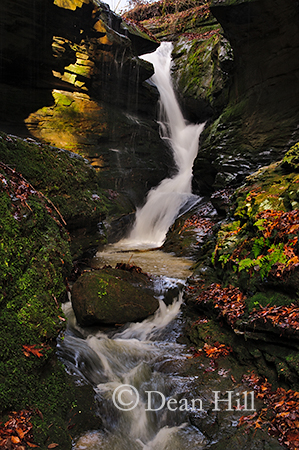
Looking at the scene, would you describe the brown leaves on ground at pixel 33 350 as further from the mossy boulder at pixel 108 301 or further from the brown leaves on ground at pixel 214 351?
the brown leaves on ground at pixel 214 351

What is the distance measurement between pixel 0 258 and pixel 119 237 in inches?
436

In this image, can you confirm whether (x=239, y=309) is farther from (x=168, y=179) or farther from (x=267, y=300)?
(x=168, y=179)

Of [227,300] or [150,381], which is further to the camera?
[227,300]

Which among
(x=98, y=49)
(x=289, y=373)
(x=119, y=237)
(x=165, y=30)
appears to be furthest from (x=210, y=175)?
(x=165, y=30)

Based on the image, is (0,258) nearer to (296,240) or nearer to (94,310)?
(94,310)

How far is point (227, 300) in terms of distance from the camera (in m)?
4.92

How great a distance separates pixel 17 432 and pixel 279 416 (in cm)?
269

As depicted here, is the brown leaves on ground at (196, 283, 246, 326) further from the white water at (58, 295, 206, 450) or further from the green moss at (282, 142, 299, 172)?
the green moss at (282, 142, 299, 172)

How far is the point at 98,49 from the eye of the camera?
13.3m

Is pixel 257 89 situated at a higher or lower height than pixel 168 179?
higher

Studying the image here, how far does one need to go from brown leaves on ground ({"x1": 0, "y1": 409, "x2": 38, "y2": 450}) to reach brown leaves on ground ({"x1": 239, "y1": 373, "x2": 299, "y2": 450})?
7.66ft

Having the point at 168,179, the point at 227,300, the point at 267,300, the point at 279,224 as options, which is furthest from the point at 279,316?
the point at 168,179

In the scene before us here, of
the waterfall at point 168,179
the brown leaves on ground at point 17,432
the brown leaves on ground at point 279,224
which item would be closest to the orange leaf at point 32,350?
the brown leaves on ground at point 17,432

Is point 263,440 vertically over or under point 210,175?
under
